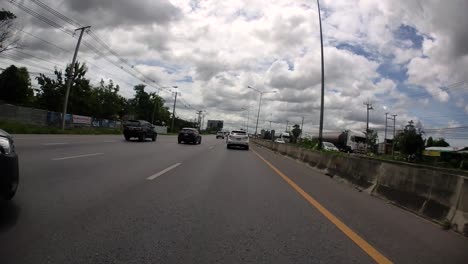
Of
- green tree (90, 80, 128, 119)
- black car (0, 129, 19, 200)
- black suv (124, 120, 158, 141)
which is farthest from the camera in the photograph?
green tree (90, 80, 128, 119)

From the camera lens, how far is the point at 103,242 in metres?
4.00

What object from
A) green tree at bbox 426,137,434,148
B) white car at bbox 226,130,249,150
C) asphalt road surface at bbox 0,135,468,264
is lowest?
asphalt road surface at bbox 0,135,468,264

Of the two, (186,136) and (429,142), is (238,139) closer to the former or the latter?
(186,136)

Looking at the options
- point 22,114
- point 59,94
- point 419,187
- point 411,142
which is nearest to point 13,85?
point 59,94

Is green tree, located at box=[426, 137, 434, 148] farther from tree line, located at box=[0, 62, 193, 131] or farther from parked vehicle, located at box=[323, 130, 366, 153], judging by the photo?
tree line, located at box=[0, 62, 193, 131]

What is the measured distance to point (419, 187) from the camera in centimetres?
705

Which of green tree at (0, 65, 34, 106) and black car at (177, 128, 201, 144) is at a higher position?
green tree at (0, 65, 34, 106)

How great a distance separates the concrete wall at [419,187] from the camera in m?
5.82

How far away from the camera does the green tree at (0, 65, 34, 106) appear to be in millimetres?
69750

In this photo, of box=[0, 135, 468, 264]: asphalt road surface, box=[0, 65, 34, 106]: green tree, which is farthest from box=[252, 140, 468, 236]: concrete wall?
box=[0, 65, 34, 106]: green tree

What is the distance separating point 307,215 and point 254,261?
2541 millimetres

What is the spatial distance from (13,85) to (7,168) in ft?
252

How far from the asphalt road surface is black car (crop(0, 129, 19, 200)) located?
1.17ft

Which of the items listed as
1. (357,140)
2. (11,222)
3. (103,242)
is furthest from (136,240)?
(357,140)
